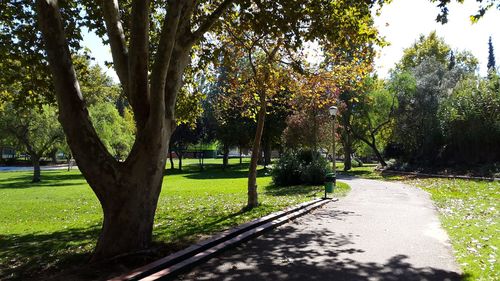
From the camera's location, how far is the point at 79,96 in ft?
22.9

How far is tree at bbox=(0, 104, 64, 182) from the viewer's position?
3272 cm

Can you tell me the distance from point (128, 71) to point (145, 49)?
25.5 inches

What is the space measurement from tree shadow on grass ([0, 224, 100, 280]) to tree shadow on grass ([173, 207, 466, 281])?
2.58 meters

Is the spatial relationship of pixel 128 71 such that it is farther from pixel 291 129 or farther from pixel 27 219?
pixel 291 129

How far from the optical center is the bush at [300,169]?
22438mm

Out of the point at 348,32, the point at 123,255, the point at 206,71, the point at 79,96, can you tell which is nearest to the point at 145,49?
the point at 79,96

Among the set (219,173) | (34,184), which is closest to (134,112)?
(34,184)

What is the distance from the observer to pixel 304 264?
21.8 feet

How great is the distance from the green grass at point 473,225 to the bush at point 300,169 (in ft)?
19.4

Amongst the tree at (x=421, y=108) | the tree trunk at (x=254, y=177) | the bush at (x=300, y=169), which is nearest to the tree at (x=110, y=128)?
the bush at (x=300, y=169)

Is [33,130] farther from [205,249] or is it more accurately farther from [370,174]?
[205,249]

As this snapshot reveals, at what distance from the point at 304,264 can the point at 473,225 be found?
521cm

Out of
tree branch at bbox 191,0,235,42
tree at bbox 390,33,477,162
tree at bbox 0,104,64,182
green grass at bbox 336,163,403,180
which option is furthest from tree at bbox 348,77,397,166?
tree branch at bbox 191,0,235,42

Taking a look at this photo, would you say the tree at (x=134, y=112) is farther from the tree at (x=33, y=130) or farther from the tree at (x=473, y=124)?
the tree at (x=33, y=130)
